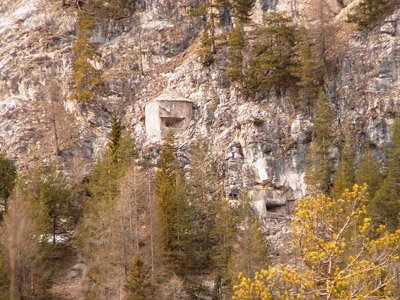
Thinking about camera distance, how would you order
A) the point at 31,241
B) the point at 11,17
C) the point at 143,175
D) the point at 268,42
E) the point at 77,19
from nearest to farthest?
the point at 31,241, the point at 143,175, the point at 268,42, the point at 77,19, the point at 11,17

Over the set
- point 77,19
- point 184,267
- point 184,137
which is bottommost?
point 184,267

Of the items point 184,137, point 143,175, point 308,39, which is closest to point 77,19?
point 184,137

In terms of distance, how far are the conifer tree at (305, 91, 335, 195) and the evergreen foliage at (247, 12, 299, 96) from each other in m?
4.60

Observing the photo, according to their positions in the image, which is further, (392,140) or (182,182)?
(392,140)

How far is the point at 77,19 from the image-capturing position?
54.4 m

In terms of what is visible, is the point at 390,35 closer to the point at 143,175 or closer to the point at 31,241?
the point at 143,175

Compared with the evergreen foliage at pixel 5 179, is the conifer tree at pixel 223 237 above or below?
below

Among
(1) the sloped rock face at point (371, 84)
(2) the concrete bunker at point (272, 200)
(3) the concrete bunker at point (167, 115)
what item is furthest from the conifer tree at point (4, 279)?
(1) the sloped rock face at point (371, 84)

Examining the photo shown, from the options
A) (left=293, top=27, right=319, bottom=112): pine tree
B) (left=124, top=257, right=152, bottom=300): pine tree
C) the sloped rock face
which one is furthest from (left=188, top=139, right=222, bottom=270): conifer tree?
the sloped rock face

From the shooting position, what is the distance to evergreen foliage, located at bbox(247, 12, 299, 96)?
1613 inches

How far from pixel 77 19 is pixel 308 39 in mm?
29111

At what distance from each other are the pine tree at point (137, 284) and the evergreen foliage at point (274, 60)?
23378mm

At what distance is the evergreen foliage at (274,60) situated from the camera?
4097cm

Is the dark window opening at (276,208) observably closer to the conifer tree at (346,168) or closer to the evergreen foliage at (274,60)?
the conifer tree at (346,168)
